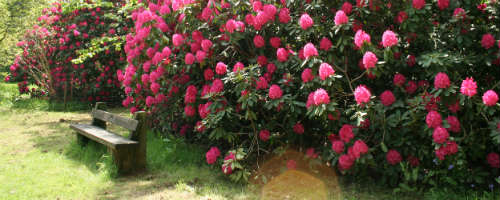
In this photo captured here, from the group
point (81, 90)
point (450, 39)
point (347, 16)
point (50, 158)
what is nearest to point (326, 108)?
point (347, 16)

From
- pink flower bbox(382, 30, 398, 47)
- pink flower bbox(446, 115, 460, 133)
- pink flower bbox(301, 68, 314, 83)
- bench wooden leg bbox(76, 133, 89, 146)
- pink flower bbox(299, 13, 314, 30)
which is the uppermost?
pink flower bbox(299, 13, 314, 30)

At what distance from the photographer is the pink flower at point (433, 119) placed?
10.9 ft

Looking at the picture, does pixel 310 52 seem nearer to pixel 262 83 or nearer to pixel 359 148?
pixel 262 83

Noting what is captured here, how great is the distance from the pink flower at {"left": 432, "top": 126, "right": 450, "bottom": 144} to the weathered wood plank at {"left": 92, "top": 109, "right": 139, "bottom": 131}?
319 centimetres

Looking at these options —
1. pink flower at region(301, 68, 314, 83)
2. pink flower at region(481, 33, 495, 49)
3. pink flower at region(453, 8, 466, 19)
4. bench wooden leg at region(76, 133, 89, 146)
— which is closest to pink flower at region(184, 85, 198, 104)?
pink flower at region(301, 68, 314, 83)

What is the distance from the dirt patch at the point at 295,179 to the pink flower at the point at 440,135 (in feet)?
3.60

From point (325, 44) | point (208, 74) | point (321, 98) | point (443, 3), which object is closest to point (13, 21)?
point (208, 74)

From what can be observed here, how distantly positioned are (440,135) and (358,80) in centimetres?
109

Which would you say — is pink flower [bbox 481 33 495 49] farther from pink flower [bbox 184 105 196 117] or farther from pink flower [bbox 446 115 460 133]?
pink flower [bbox 184 105 196 117]

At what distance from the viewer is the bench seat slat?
15.7 feet

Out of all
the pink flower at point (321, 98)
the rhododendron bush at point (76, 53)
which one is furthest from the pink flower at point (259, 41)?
the rhododendron bush at point (76, 53)

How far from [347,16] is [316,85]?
730 mm

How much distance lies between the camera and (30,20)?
576 inches

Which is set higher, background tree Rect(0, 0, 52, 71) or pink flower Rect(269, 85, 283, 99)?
background tree Rect(0, 0, 52, 71)
